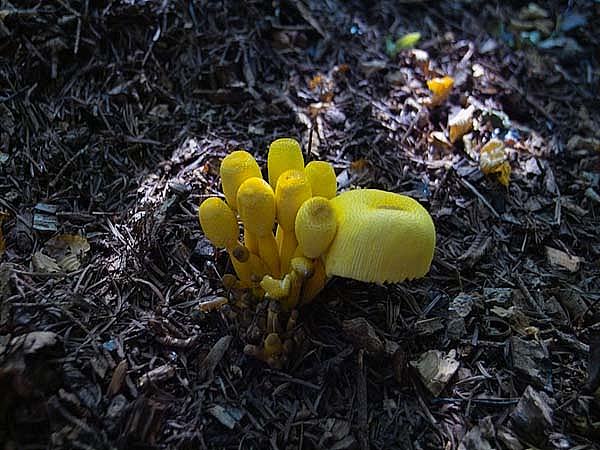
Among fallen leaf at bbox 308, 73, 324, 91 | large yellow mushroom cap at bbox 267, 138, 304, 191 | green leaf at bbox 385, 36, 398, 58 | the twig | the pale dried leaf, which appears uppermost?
large yellow mushroom cap at bbox 267, 138, 304, 191

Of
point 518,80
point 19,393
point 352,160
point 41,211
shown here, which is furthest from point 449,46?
point 19,393

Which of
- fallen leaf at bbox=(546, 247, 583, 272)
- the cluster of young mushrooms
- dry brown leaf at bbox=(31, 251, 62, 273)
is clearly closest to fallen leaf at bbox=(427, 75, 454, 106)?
fallen leaf at bbox=(546, 247, 583, 272)

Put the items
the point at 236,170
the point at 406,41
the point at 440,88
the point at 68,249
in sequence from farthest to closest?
1. the point at 406,41
2. the point at 440,88
3. the point at 68,249
4. the point at 236,170

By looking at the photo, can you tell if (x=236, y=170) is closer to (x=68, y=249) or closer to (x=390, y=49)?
(x=68, y=249)

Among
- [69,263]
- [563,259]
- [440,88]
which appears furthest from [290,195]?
[440,88]

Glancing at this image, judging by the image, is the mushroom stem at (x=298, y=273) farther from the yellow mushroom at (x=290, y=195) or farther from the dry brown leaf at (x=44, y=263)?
the dry brown leaf at (x=44, y=263)

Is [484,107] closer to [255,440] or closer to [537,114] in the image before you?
[537,114]

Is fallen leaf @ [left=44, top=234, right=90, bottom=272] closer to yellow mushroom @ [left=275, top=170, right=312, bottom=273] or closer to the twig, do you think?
yellow mushroom @ [left=275, top=170, right=312, bottom=273]
